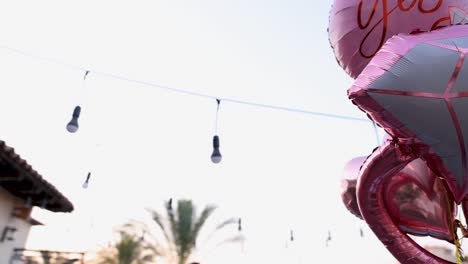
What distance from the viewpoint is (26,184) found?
9.70 meters

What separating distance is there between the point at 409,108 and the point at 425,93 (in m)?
0.13

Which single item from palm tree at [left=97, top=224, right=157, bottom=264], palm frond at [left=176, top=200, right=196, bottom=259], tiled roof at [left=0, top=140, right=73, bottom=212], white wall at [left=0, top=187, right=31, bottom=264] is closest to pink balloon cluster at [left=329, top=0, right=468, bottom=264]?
tiled roof at [left=0, top=140, right=73, bottom=212]

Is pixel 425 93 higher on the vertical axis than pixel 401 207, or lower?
higher

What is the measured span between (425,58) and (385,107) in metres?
0.40

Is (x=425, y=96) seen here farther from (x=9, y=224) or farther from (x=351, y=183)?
(x=9, y=224)

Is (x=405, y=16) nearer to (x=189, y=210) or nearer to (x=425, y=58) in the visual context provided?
(x=425, y=58)

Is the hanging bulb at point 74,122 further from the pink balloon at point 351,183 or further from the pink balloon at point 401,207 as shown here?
the pink balloon at point 401,207

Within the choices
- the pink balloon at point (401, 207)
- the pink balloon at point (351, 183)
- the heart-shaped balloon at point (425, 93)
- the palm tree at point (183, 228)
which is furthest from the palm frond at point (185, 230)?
the heart-shaped balloon at point (425, 93)

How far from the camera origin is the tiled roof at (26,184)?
8097mm

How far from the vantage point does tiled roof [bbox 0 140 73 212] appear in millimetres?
8097

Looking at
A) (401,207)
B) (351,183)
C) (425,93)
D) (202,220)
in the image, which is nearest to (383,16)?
(425,93)

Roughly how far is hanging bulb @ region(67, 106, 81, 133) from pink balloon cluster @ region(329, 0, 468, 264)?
178 inches

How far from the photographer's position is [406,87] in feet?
7.64

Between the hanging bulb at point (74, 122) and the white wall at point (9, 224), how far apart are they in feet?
16.4
